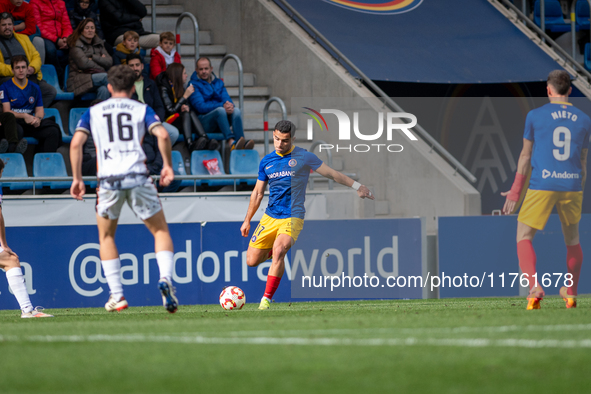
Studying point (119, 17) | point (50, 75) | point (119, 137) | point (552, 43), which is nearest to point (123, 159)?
point (119, 137)

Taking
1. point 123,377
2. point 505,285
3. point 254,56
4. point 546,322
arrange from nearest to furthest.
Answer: point 123,377
point 546,322
point 505,285
point 254,56

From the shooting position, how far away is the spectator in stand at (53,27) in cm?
1412

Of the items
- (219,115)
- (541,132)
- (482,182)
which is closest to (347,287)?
(219,115)

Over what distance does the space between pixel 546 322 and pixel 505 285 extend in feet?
22.8

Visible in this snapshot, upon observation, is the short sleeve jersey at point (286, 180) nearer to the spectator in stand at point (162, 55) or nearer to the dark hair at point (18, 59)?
the dark hair at point (18, 59)

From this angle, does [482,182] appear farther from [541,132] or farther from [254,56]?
[541,132]

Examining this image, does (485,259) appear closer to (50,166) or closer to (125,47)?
(50,166)

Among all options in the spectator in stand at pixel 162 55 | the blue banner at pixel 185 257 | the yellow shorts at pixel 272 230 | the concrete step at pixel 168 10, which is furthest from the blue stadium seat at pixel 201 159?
the yellow shorts at pixel 272 230

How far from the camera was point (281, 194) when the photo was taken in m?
8.78

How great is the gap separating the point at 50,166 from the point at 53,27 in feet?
9.16

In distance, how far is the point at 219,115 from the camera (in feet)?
47.5

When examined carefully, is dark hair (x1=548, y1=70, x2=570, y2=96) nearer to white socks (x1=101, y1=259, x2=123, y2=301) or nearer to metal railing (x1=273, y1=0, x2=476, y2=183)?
white socks (x1=101, y1=259, x2=123, y2=301)

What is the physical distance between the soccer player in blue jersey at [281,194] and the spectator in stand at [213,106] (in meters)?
5.40

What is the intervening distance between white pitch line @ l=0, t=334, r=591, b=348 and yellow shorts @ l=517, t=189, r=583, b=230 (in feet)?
10.2
